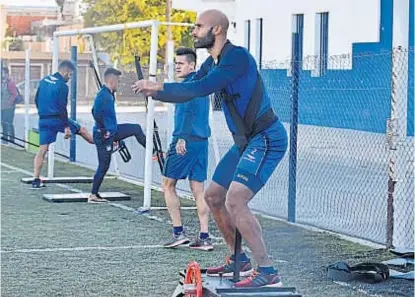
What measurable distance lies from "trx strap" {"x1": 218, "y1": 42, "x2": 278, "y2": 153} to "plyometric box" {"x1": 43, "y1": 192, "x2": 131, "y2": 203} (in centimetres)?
719

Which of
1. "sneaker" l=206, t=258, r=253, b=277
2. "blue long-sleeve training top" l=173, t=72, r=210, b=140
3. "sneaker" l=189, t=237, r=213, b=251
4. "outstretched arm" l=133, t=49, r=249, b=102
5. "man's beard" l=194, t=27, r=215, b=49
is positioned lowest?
"sneaker" l=189, t=237, r=213, b=251

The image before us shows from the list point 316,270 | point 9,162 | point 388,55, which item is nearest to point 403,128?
point 388,55

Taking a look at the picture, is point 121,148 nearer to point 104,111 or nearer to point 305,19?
point 104,111

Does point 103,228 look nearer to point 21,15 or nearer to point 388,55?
point 388,55

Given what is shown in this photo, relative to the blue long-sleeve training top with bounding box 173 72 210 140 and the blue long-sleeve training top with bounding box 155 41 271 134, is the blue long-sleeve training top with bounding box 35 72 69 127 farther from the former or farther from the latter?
the blue long-sleeve training top with bounding box 155 41 271 134

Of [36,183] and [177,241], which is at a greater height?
[36,183]

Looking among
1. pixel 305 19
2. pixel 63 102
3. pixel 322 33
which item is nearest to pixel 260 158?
pixel 63 102

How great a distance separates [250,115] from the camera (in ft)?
23.1

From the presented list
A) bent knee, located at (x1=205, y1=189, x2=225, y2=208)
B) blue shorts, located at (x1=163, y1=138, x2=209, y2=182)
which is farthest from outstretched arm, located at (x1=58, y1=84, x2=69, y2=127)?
bent knee, located at (x1=205, y1=189, x2=225, y2=208)

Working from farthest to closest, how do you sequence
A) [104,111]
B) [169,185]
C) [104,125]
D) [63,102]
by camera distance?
1. [63,102]
2. [104,125]
3. [104,111]
4. [169,185]

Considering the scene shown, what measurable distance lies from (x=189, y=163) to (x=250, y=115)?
3.41 metres

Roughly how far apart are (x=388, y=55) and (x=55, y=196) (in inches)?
226

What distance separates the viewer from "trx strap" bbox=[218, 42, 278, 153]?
704cm

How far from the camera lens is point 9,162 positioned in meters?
20.7
